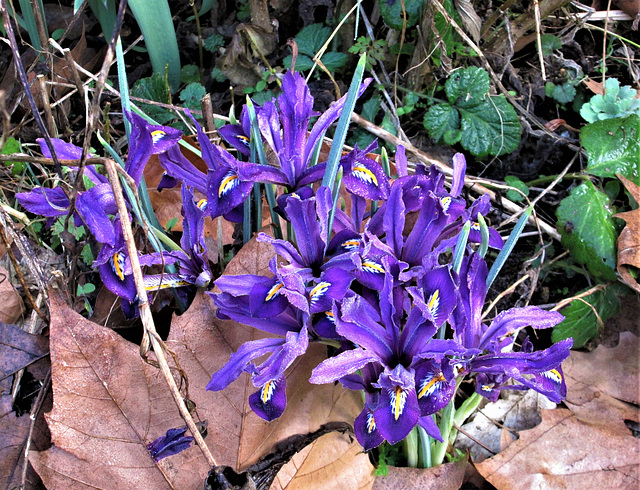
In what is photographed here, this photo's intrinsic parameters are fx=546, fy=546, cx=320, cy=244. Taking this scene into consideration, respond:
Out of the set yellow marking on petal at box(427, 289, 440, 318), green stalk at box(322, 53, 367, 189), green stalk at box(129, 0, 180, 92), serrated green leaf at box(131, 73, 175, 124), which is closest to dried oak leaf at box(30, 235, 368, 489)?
green stalk at box(322, 53, 367, 189)

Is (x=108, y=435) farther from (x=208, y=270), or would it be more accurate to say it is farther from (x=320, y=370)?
(x=320, y=370)

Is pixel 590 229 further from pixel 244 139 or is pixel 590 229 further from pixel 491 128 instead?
pixel 244 139

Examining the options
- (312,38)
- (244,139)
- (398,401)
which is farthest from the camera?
(312,38)

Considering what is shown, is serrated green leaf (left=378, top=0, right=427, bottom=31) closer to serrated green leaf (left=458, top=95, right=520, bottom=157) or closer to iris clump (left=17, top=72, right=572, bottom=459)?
serrated green leaf (left=458, top=95, right=520, bottom=157)

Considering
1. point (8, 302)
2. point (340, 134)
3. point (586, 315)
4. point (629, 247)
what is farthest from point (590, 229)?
point (8, 302)

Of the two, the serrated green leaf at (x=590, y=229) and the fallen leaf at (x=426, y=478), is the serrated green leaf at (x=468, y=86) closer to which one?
the serrated green leaf at (x=590, y=229)

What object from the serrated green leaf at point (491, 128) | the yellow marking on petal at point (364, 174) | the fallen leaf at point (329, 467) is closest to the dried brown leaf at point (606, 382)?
the fallen leaf at point (329, 467)
